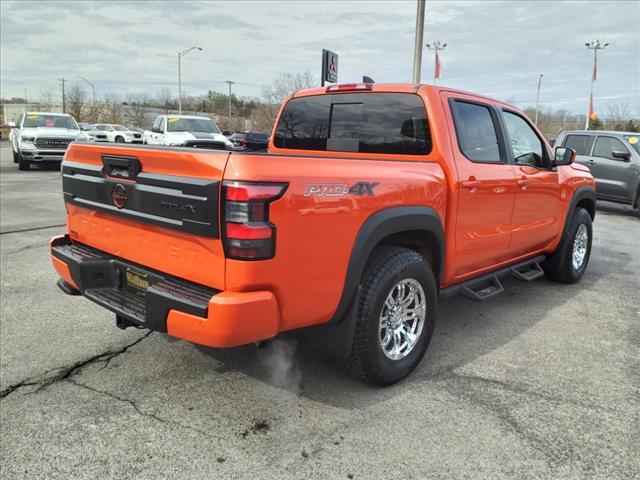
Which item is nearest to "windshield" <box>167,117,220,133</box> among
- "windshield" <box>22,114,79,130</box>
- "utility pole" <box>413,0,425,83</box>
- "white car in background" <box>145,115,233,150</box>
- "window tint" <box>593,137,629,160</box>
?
"white car in background" <box>145,115,233,150</box>

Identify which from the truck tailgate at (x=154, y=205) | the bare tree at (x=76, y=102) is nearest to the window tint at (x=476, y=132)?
the truck tailgate at (x=154, y=205)

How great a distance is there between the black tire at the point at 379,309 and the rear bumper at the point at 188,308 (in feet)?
2.08

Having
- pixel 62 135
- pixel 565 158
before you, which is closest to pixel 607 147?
pixel 565 158

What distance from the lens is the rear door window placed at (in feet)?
12.1

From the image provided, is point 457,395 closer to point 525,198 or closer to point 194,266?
point 194,266

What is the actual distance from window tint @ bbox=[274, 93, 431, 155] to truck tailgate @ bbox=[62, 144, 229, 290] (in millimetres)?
1704

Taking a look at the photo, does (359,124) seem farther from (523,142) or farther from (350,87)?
(523,142)

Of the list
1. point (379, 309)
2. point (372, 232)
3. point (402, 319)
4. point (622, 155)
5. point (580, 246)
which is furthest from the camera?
point (622, 155)

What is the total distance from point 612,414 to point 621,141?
10.2m

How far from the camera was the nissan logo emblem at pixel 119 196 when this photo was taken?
275 cm

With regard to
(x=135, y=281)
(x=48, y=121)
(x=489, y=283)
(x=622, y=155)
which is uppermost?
(x=48, y=121)

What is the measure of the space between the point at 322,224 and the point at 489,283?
8.02ft

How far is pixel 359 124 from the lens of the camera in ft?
12.6

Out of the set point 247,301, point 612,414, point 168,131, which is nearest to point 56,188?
point 168,131
